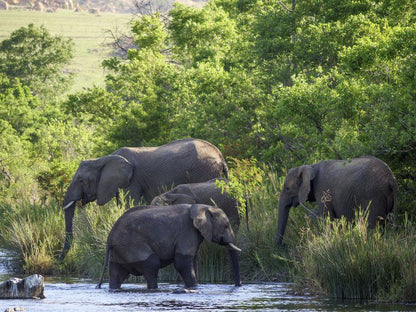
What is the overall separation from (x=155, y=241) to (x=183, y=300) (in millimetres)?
1612

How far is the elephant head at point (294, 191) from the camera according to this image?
17391 mm

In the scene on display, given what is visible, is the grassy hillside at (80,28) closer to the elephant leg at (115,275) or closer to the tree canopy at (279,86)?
the tree canopy at (279,86)

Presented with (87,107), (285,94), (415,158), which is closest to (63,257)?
(285,94)

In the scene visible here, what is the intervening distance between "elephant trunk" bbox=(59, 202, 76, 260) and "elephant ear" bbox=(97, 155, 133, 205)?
2.81 ft

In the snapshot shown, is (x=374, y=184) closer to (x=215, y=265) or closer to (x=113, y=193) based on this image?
(x=215, y=265)

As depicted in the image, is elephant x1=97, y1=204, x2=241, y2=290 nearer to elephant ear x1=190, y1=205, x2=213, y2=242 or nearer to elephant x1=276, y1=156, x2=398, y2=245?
elephant ear x1=190, y1=205, x2=213, y2=242

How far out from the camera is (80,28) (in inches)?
6550

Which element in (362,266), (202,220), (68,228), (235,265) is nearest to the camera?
(362,266)

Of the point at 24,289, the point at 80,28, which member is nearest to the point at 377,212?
the point at 24,289

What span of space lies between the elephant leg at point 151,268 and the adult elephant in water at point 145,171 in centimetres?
575

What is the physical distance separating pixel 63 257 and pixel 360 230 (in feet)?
25.1

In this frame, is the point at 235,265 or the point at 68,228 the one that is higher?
the point at 68,228

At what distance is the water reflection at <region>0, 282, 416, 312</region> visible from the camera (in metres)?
13.1

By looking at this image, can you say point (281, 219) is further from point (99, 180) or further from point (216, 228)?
point (99, 180)
